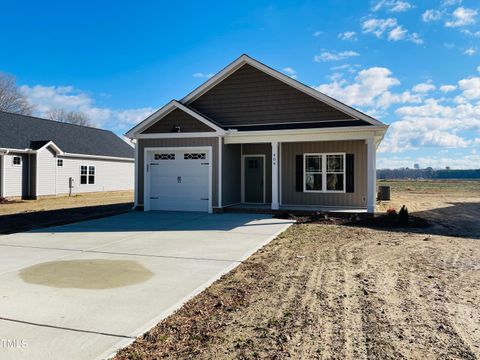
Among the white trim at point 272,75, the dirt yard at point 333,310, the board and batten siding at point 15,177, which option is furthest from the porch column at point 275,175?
the board and batten siding at point 15,177

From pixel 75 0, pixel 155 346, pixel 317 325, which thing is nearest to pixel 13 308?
pixel 155 346

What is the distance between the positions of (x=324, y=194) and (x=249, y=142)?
377 cm

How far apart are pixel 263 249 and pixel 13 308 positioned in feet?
15.5

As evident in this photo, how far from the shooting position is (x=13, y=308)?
4.27 m

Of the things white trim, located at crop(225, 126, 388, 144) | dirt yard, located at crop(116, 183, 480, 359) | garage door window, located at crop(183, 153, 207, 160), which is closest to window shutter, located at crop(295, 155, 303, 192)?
white trim, located at crop(225, 126, 388, 144)

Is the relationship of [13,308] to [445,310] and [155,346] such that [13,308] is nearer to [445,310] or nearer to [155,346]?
[155,346]

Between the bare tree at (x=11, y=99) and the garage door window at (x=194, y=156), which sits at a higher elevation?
the bare tree at (x=11, y=99)

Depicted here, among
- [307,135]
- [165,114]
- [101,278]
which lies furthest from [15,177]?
[101,278]

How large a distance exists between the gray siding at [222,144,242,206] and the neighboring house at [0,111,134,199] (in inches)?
539

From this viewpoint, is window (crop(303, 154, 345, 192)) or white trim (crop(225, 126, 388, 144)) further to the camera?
window (crop(303, 154, 345, 192))

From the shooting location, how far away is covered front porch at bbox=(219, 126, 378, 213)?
44.5 feet

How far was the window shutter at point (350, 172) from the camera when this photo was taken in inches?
558

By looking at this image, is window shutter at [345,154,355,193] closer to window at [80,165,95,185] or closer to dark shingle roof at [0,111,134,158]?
dark shingle roof at [0,111,134,158]

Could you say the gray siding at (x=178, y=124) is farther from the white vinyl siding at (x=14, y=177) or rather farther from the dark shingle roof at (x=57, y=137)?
the dark shingle roof at (x=57, y=137)
